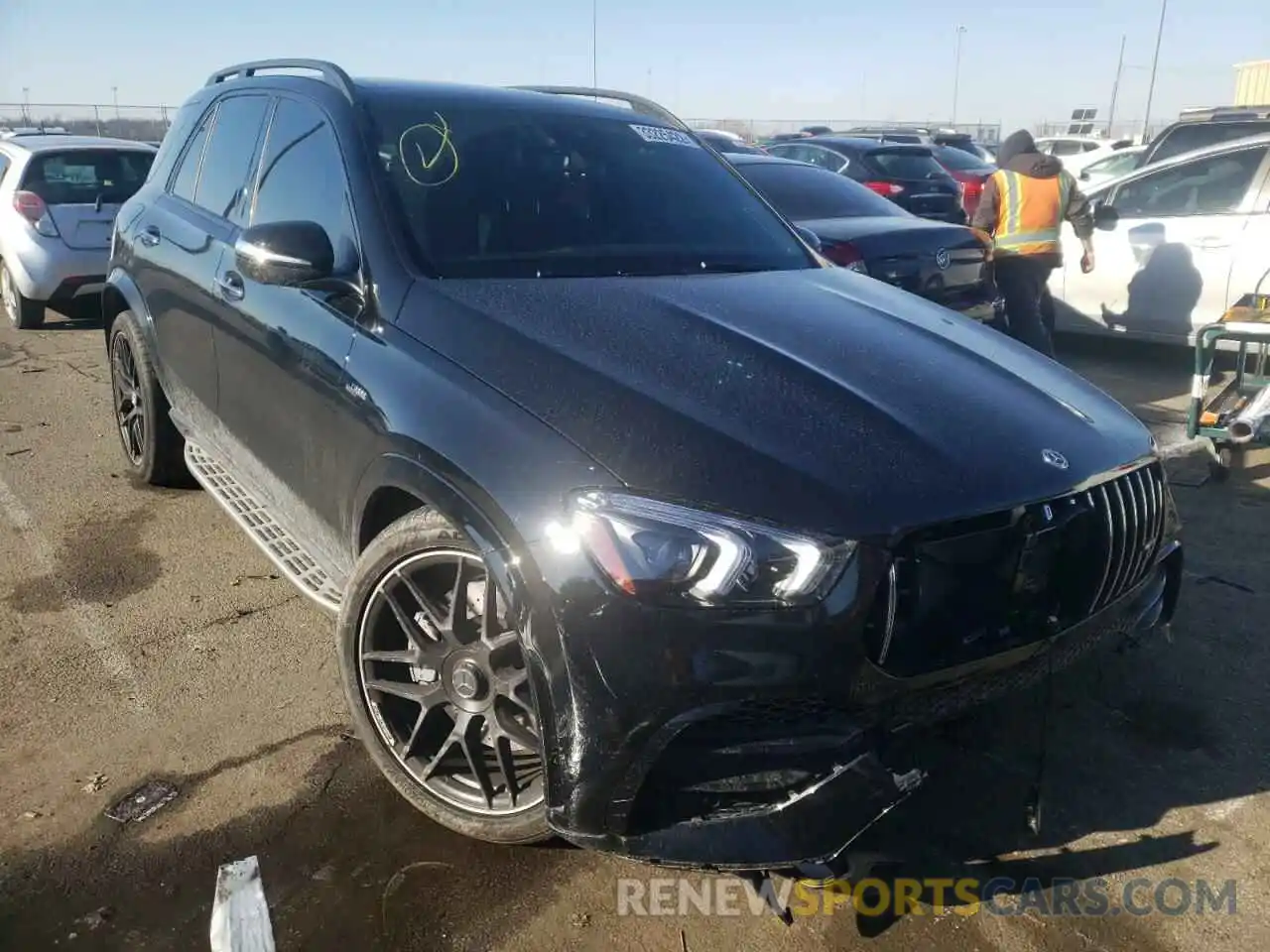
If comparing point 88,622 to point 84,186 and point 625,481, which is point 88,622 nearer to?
point 625,481

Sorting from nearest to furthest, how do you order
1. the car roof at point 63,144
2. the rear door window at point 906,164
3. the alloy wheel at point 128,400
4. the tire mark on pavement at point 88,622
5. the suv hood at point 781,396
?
the suv hood at point 781,396 < the tire mark on pavement at point 88,622 < the alloy wheel at point 128,400 < the car roof at point 63,144 < the rear door window at point 906,164

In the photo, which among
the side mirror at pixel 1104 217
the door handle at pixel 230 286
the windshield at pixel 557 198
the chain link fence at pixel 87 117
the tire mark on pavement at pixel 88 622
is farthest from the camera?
the chain link fence at pixel 87 117

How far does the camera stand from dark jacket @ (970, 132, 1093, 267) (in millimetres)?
6918

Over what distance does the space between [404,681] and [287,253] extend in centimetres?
118

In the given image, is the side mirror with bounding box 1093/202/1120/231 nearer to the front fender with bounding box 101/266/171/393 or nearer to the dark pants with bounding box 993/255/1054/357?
the dark pants with bounding box 993/255/1054/357

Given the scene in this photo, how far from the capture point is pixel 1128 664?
3490 millimetres

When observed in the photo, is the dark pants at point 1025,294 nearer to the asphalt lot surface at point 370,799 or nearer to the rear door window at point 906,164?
the asphalt lot surface at point 370,799

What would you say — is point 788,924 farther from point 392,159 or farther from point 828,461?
point 392,159

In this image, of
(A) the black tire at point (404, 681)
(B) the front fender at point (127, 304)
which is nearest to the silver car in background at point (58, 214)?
(B) the front fender at point (127, 304)

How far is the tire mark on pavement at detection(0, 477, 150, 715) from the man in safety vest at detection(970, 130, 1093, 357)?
18.2 feet

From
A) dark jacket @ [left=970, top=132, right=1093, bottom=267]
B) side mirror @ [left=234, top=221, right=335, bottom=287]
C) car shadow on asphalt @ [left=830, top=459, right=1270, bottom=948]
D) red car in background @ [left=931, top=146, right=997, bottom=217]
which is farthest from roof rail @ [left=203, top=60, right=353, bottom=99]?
red car in background @ [left=931, top=146, right=997, bottom=217]

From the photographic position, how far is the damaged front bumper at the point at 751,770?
79.9 inches

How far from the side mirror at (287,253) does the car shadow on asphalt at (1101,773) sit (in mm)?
1964

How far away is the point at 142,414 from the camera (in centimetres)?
487
